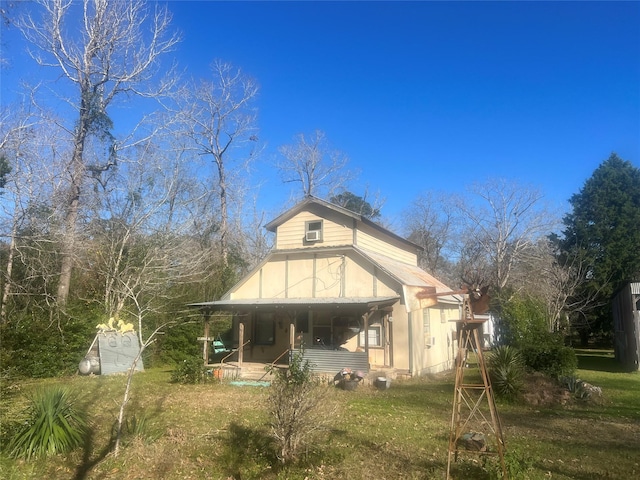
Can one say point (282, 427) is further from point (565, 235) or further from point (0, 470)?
point (565, 235)

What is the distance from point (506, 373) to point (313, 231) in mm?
8950

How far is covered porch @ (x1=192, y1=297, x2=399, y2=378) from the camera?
14555 mm

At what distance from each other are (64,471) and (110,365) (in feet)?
33.6

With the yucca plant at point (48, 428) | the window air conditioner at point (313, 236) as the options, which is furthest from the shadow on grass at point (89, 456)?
the window air conditioner at point (313, 236)

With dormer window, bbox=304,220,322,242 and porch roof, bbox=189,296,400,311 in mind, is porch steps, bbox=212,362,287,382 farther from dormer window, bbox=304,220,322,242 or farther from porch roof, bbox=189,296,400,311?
dormer window, bbox=304,220,322,242

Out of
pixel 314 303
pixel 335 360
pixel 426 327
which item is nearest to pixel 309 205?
pixel 314 303

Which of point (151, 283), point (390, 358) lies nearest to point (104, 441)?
point (390, 358)

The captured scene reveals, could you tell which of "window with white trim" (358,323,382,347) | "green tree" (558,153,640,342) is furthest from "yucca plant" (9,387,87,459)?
"green tree" (558,153,640,342)

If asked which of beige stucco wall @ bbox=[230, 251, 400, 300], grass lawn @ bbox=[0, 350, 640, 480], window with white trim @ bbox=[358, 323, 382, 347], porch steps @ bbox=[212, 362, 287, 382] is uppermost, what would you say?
beige stucco wall @ bbox=[230, 251, 400, 300]

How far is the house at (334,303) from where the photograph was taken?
15297mm

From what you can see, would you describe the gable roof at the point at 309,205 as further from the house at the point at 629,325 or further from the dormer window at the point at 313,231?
the house at the point at 629,325

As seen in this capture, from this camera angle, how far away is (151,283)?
1955 cm

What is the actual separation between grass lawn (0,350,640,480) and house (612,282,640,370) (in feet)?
22.3

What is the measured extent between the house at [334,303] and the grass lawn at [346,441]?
336 cm
